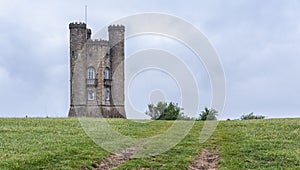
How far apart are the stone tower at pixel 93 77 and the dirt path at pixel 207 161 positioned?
50.5 meters

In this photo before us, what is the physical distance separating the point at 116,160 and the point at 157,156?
6.05 feet

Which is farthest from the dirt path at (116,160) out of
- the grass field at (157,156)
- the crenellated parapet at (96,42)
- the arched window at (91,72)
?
the crenellated parapet at (96,42)

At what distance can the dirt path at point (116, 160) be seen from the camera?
18.6 meters

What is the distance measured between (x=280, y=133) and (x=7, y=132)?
16072 millimetres

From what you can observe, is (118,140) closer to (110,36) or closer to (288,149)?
(288,149)

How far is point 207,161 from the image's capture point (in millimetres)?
19938

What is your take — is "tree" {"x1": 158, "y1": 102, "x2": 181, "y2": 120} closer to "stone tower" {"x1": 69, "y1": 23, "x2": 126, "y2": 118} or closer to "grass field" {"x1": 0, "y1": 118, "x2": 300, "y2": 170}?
"stone tower" {"x1": 69, "y1": 23, "x2": 126, "y2": 118}

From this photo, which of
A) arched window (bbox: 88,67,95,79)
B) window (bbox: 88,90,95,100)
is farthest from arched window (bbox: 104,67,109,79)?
window (bbox: 88,90,95,100)

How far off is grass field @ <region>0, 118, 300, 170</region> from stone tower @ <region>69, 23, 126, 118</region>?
4218cm

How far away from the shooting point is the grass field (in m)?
18.1

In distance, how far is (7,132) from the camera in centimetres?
2834

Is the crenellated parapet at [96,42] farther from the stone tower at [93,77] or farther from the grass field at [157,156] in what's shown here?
the grass field at [157,156]

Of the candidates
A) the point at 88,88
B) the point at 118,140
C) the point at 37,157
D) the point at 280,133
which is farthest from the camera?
the point at 88,88

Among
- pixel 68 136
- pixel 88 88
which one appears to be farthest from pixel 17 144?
pixel 88 88
